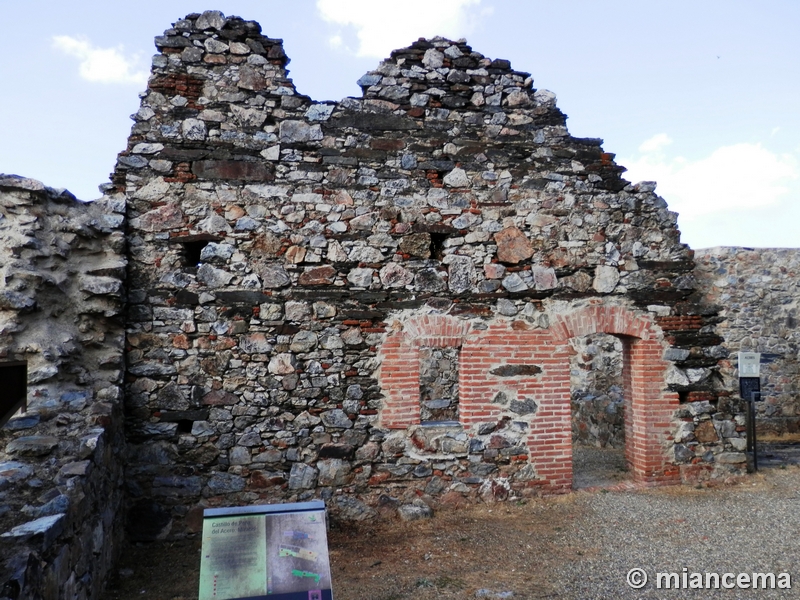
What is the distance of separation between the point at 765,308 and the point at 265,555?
12824mm

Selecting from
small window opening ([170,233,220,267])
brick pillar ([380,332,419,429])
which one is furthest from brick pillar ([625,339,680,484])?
small window opening ([170,233,220,267])

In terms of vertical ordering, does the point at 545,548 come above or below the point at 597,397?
below

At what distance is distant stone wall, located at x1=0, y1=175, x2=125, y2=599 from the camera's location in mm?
4223

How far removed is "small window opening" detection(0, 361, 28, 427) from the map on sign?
163 inches

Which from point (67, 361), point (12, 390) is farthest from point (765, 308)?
point (12, 390)

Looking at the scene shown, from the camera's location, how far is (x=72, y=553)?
3932 mm

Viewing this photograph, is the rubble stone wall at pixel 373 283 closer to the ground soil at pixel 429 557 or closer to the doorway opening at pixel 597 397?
the ground soil at pixel 429 557

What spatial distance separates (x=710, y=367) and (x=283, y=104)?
6152mm

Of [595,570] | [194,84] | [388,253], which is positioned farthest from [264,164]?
[595,570]

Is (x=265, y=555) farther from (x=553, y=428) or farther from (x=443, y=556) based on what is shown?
(x=553, y=428)

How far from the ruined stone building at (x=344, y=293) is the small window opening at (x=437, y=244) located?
0.10 feet

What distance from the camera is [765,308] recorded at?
42.1 ft

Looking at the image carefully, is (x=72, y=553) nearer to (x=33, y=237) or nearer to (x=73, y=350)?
(x=73, y=350)

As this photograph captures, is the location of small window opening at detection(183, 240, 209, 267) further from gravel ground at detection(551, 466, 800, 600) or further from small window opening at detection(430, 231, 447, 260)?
gravel ground at detection(551, 466, 800, 600)
